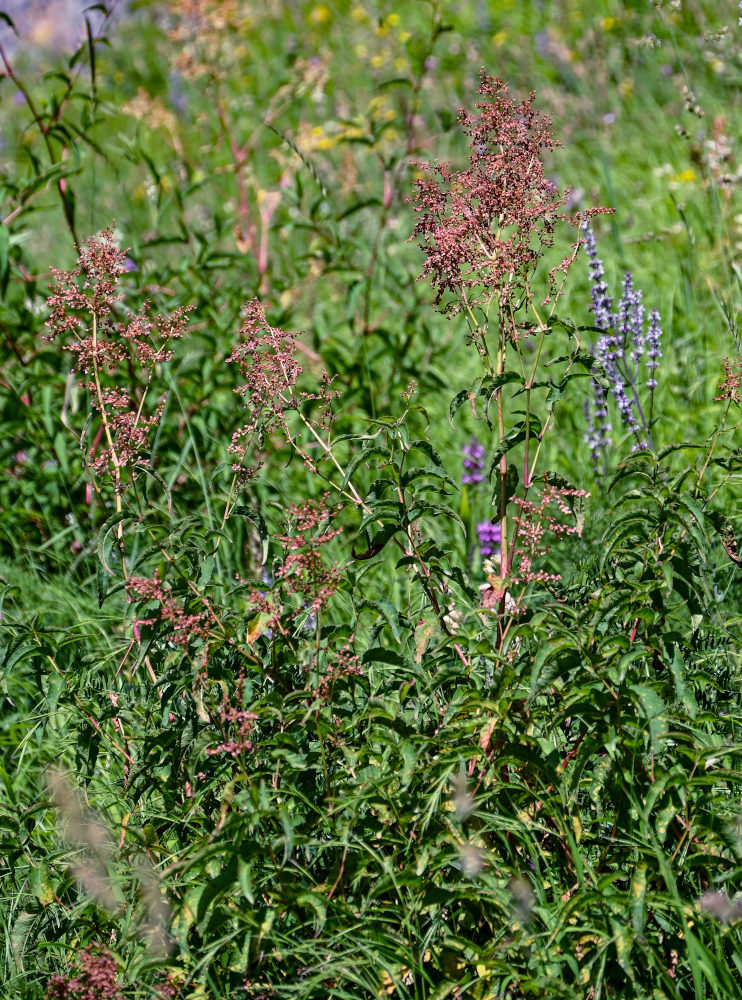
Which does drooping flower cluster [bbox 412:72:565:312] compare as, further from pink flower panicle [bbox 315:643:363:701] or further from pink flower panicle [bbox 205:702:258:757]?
pink flower panicle [bbox 205:702:258:757]

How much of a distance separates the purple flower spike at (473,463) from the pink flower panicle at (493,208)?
138 centimetres

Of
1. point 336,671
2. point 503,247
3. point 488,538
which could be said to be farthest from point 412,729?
point 488,538

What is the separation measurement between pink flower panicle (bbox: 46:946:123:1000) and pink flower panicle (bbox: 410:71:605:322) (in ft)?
3.89

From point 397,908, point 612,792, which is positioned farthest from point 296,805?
point 612,792

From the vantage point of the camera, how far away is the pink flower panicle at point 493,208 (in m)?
1.77

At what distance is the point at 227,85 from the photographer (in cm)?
780

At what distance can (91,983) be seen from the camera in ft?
5.00

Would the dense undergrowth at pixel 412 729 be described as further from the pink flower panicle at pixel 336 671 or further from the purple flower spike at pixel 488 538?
the purple flower spike at pixel 488 538

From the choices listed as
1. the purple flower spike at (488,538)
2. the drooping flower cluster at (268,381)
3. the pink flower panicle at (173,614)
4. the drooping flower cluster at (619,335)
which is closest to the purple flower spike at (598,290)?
the drooping flower cluster at (619,335)

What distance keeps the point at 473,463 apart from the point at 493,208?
1.51 meters

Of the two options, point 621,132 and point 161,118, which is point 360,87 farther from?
point 161,118

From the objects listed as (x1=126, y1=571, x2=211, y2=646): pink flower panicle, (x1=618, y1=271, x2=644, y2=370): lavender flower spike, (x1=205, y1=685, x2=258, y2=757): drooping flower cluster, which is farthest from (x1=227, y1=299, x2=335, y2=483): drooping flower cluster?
(x1=618, y1=271, x2=644, y2=370): lavender flower spike

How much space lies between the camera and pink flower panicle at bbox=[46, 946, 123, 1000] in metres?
1.49

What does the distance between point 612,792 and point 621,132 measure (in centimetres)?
467
